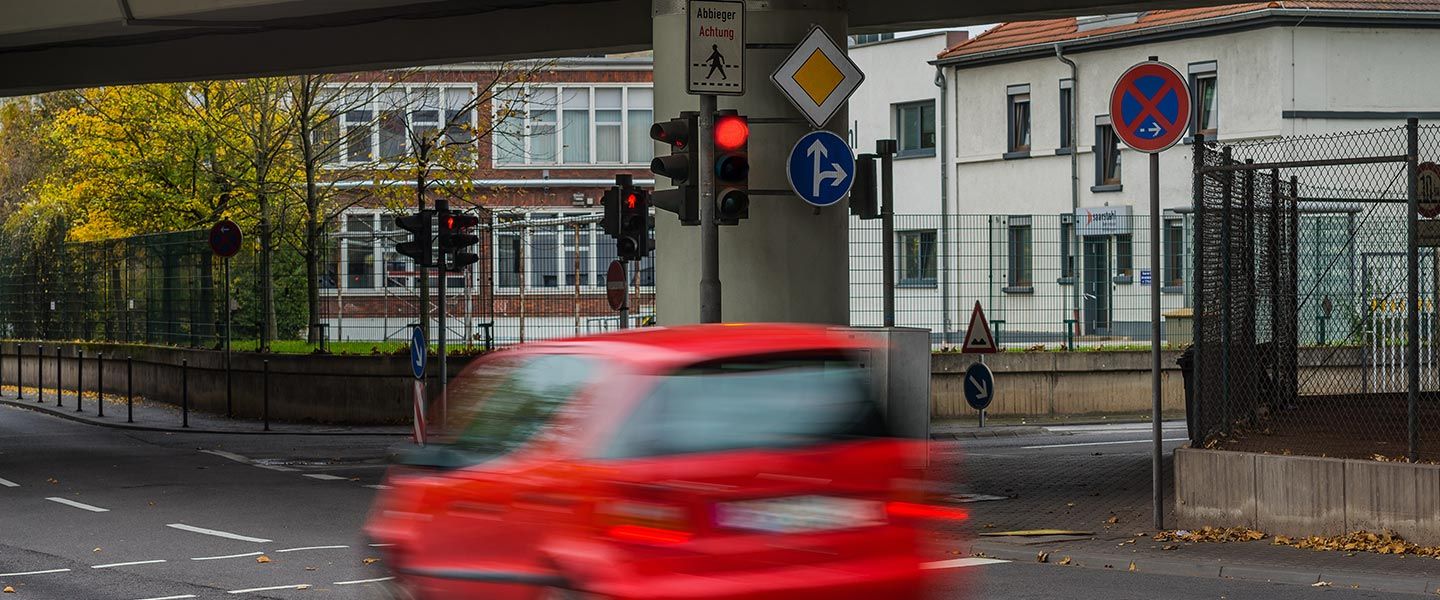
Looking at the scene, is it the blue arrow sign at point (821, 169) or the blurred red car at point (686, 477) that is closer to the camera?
the blurred red car at point (686, 477)

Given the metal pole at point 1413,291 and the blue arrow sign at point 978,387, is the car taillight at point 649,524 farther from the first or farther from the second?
the blue arrow sign at point 978,387

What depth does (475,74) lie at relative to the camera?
56.4m

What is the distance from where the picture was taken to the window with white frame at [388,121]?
34.9m

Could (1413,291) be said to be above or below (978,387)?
above

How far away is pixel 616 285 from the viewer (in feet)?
82.3

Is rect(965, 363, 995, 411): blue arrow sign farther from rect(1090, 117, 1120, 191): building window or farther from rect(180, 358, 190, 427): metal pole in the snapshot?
rect(1090, 117, 1120, 191): building window

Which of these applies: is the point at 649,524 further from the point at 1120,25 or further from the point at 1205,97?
the point at 1120,25

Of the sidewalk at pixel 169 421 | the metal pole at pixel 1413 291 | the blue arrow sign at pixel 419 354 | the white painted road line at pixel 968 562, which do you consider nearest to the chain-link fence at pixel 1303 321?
the metal pole at pixel 1413 291

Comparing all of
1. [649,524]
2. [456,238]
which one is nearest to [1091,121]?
[456,238]

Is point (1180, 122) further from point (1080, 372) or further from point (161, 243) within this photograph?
Answer: point (161, 243)

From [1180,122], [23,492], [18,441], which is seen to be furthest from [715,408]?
[18,441]

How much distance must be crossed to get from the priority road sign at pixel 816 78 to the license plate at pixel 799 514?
721 centimetres

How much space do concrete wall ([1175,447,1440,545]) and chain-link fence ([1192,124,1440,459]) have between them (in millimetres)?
380

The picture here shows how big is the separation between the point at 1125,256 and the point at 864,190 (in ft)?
46.7
